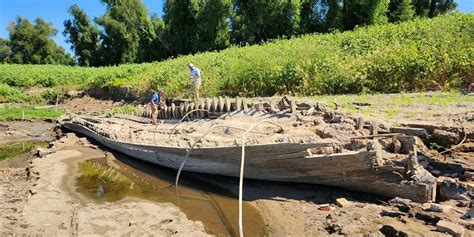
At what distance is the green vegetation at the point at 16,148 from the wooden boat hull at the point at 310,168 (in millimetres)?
8136

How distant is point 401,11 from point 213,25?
48.5 feet

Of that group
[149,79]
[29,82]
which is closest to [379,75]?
[149,79]

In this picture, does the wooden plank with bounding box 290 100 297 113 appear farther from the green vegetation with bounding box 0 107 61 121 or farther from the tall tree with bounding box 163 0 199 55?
the tall tree with bounding box 163 0 199 55

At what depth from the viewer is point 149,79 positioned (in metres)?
24.1

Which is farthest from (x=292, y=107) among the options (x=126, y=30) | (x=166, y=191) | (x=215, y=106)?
(x=126, y=30)

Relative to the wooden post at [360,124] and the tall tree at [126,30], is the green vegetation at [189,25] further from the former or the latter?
the wooden post at [360,124]

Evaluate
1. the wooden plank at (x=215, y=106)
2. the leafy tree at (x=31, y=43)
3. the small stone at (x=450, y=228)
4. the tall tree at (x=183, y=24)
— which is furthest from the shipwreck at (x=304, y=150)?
the leafy tree at (x=31, y=43)

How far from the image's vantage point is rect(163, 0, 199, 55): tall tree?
120 ft

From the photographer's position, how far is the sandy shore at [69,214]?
6547 millimetres

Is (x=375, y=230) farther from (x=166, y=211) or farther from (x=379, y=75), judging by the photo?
(x=379, y=75)

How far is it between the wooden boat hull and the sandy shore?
4.36 ft

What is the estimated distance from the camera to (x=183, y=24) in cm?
3800

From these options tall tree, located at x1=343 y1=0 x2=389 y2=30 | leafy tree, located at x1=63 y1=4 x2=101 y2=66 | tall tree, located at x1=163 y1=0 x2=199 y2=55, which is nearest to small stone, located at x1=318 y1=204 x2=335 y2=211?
tall tree, located at x1=343 y1=0 x2=389 y2=30

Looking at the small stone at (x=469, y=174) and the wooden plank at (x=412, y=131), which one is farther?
the wooden plank at (x=412, y=131)
